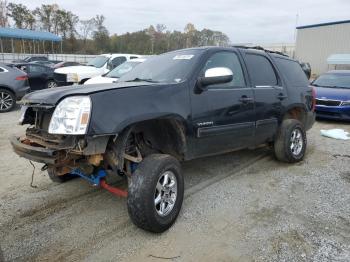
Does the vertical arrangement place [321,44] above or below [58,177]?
above

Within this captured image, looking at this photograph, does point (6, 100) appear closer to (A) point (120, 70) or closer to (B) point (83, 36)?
(A) point (120, 70)

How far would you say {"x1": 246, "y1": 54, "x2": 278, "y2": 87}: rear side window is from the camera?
4926 mm

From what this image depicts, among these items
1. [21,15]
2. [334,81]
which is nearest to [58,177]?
[334,81]

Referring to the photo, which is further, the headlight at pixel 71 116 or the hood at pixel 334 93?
the hood at pixel 334 93

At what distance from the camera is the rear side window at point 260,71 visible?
4926mm

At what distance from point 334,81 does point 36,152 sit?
10.1 meters

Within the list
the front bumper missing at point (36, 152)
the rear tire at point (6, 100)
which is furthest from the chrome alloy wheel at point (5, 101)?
the front bumper missing at point (36, 152)

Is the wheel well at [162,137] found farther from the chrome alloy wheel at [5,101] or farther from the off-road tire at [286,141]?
the chrome alloy wheel at [5,101]

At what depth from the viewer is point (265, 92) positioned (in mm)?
5016

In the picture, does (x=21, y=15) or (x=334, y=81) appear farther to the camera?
(x=21, y=15)

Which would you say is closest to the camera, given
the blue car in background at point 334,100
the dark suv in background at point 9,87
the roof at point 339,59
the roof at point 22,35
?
the blue car in background at point 334,100

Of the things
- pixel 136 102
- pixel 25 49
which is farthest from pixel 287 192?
pixel 25 49

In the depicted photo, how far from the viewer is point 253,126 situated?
4789 millimetres

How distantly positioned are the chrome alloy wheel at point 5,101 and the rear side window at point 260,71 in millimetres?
8600
